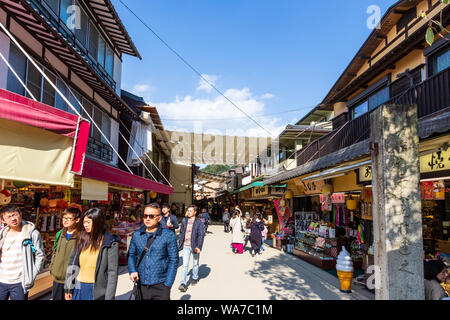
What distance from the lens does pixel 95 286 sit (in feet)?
12.2

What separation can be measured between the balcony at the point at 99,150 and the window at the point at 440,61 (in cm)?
1234

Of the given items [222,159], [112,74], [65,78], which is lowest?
[222,159]

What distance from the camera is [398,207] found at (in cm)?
402

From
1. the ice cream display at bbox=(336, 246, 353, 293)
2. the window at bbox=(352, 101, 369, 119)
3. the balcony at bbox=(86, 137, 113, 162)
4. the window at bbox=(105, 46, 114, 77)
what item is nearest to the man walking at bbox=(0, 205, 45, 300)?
the ice cream display at bbox=(336, 246, 353, 293)

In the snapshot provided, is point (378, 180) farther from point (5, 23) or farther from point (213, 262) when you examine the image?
point (5, 23)

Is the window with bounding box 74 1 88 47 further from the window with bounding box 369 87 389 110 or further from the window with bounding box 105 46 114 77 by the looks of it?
the window with bounding box 369 87 389 110

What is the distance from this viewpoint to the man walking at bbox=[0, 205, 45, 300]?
13.3 ft

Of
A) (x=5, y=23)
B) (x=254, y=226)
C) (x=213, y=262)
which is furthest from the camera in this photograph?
(x=254, y=226)

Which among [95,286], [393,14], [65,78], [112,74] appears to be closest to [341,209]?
[393,14]

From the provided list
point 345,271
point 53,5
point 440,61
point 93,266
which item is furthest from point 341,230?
point 53,5

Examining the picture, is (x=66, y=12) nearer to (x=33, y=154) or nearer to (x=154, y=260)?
(x=33, y=154)

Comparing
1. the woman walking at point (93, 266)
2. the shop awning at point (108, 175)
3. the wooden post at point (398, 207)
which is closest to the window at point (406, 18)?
the wooden post at point (398, 207)

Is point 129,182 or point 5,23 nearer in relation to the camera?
point 5,23

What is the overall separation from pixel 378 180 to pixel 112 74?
14.9 meters
